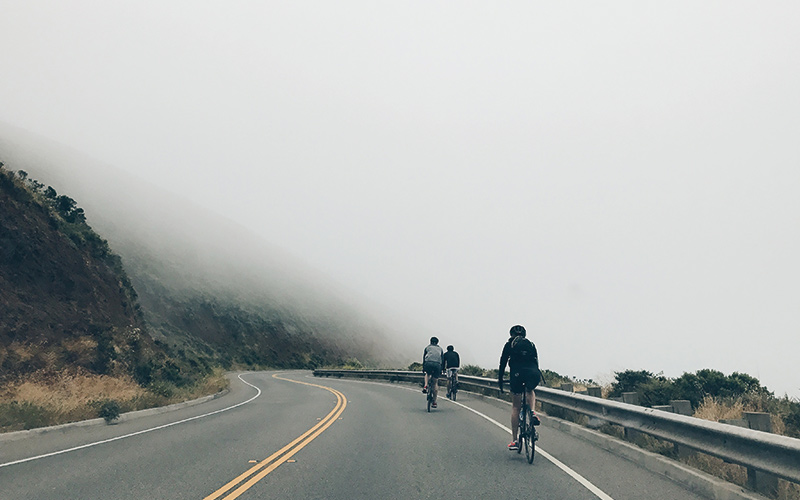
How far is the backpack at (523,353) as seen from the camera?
9117mm

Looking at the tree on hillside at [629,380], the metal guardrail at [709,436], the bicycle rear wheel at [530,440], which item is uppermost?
the tree on hillside at [629,380]

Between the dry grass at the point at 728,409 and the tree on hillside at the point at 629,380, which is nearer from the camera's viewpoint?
the dry grass at the point at 728,409

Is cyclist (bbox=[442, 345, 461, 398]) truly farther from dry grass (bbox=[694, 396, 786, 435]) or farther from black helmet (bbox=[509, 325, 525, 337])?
black helmet (bbox=[509, 325, 525, 337])

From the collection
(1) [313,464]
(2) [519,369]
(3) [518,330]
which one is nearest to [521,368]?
(2) [519,369]

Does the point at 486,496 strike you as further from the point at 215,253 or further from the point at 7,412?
the point at 215,253

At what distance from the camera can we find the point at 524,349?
914 cm

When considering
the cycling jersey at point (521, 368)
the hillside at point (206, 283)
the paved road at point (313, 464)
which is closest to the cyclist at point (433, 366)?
the paved road at point (313, 464)

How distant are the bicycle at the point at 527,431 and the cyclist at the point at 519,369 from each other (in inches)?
3.5

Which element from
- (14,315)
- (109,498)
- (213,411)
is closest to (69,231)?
(14,315)

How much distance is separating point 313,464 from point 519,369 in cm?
357

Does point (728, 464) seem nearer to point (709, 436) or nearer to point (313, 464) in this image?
point (709, 436)

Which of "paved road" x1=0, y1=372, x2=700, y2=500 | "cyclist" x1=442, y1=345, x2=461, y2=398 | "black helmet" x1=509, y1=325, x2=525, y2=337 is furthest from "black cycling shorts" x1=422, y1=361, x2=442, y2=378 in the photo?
"black helmet" x1=509, y1=325, x2=525, y2=337

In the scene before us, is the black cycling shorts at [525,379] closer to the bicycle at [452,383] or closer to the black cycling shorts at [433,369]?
the black cycling shorts at [433,369]

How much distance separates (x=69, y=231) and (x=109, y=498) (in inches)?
1016
